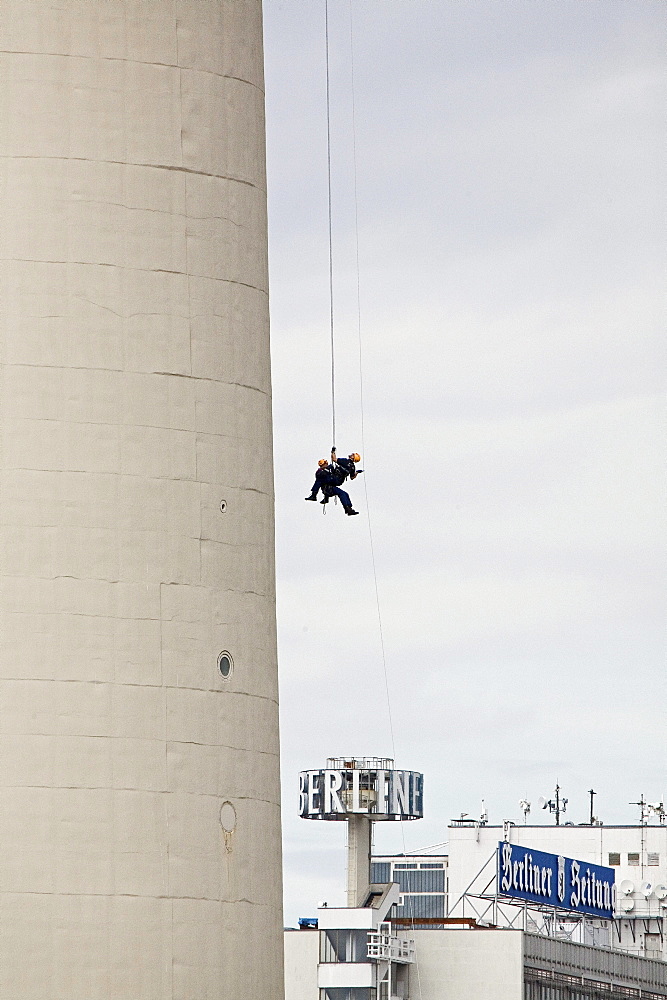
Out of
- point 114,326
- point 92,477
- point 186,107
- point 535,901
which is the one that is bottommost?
point 535,901

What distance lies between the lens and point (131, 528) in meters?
20.7

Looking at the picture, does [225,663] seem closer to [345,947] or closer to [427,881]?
[345,947]

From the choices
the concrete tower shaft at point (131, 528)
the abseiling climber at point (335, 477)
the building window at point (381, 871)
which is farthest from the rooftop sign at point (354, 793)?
the concrete tower shaft at point (131, 528)

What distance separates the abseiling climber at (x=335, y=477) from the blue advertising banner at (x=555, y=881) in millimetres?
51417

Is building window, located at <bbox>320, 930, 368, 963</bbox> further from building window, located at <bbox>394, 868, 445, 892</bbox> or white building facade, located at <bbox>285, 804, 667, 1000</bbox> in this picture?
building window, located at <bbox>394, 868, 445, 892</bbox>

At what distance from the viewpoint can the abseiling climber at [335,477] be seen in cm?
3106

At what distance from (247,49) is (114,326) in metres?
4.55

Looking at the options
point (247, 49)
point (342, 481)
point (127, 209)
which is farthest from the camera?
point (342, 481)

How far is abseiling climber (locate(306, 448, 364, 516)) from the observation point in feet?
102

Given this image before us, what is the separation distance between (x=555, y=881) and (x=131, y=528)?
6977 centimetres

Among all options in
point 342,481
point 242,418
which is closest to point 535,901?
point 342,481

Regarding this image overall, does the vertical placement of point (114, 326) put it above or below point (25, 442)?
above

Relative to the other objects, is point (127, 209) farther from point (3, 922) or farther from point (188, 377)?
point (3, 922)

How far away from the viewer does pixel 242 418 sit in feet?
72.5
